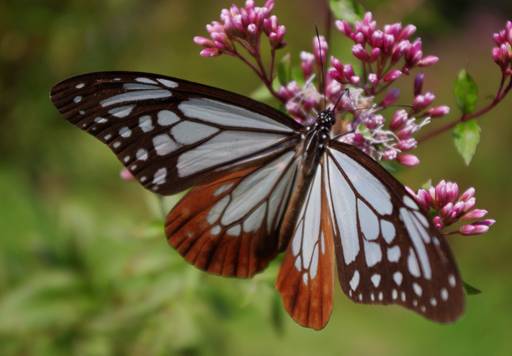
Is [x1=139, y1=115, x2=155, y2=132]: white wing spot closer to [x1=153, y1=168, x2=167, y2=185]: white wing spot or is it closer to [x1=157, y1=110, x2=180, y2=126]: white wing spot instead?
[x1=157, y1=110, x2=180, y2=126]: white wing spot

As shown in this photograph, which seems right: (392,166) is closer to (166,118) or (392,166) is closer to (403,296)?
(403,296)

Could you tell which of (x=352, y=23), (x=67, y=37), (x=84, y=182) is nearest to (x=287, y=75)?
(x=352, y=23)

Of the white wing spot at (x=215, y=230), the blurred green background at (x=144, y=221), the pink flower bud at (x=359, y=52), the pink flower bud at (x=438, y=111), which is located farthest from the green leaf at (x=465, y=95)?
the white wing spot at (x=215, y=230)

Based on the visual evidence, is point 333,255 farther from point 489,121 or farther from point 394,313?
point 489,121

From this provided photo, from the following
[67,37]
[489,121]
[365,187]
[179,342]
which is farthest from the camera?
[489,121]

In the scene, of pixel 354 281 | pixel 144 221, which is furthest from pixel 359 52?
pixel 144 221

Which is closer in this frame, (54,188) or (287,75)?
(287,75)

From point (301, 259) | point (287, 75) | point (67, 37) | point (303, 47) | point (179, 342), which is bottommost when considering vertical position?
point (179, 342)
